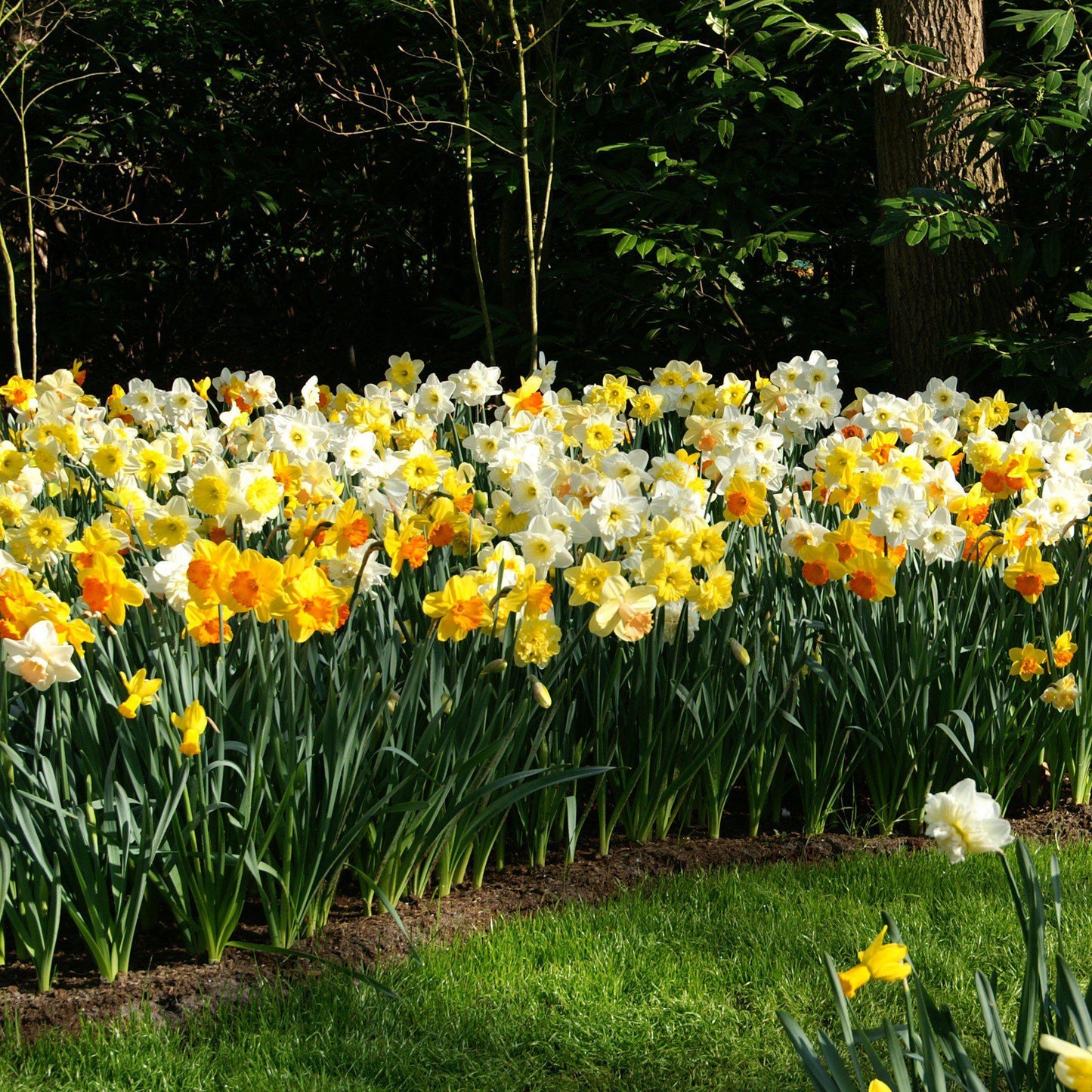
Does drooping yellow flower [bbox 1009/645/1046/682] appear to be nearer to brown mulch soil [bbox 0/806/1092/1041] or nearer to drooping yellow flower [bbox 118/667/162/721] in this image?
brown mulch soil [bbox 0/806/1092/1041]

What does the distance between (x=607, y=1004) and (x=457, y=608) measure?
2.35ft

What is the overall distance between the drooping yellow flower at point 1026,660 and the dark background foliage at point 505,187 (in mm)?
2387

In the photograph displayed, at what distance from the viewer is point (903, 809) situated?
8.92ft

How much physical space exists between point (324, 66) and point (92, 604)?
6468mm

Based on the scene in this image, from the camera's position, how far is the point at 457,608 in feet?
6.77

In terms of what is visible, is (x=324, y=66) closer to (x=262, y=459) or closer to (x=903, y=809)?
(x=262, y=459)

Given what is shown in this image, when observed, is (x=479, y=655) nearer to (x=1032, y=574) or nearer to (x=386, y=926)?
(x=386, y=926)

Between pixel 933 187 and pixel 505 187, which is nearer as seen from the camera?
pixel 933 187

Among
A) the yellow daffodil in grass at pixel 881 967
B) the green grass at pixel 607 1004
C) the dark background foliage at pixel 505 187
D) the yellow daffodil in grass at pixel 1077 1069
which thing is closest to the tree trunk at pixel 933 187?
the dark background foliage at pixel 505 187

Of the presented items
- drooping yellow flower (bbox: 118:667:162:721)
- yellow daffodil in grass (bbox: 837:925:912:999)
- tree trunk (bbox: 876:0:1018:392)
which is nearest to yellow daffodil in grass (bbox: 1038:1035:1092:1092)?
yellow daffodil in grass (bbox: 837:925:912:999)

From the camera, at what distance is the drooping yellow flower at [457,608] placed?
2.05m

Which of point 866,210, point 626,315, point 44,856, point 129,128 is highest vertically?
point 129,128

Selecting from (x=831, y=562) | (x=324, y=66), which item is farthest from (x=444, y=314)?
(x=831, y=562)

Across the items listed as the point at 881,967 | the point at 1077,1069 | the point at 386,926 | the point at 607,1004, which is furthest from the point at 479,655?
the point at 1077,1069
